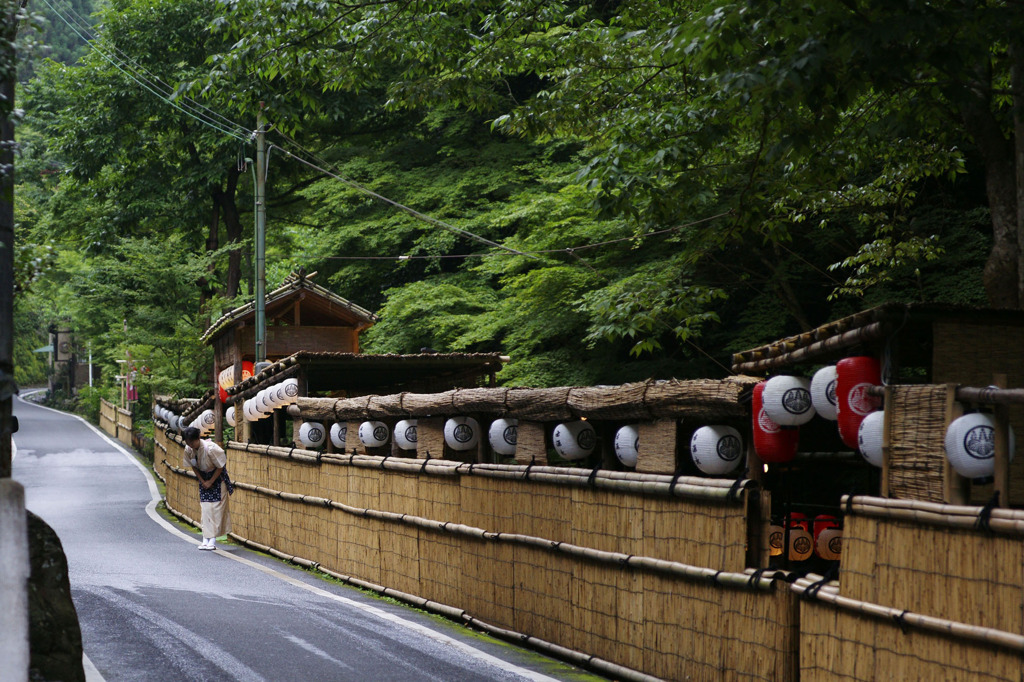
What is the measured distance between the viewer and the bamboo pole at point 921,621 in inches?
196

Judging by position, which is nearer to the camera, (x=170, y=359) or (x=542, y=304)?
(x=542, y=304)

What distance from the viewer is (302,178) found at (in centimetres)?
3644

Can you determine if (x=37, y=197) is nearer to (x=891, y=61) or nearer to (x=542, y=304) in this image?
(x=542, y=304)

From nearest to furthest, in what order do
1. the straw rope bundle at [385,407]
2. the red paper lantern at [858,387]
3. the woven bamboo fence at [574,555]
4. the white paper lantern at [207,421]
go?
the red paper lantern at [858,387] → the woven bamboo fence at [574,555] → the straw rope bundle at [385,407] → the white paper lantern at [207,421]

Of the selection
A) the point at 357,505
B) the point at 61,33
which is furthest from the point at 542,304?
the point at 61,33

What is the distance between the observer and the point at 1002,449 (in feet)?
17.2

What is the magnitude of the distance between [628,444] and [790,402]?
191cm

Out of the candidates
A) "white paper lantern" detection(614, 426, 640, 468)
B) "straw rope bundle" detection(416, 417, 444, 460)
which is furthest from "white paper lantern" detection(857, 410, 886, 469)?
"straw rope bundle" detection(416, 417, 444, 460)

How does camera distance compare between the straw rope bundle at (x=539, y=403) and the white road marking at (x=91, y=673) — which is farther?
the straw rope bundle at (x=539, y=403)

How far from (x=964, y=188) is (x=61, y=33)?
8335 centimetres

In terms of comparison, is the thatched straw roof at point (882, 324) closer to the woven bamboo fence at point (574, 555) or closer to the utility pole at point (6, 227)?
the woven bamboo fence at point (574, 555)

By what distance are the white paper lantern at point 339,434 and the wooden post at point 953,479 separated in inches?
403

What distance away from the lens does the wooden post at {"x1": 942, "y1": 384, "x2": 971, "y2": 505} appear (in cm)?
549

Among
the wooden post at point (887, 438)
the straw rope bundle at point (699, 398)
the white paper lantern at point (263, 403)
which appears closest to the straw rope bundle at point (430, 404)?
the straw rope bundle at point (699, 398)
